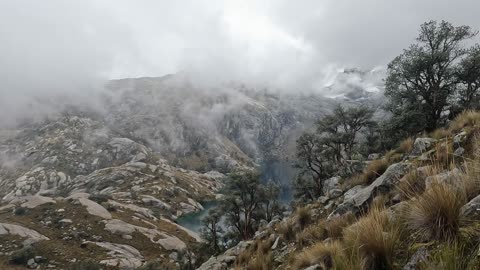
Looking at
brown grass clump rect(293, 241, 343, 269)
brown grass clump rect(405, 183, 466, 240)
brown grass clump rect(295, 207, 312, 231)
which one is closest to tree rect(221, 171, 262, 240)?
brown grass clump rect(295, 207, 312, 231)

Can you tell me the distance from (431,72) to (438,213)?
39.8m

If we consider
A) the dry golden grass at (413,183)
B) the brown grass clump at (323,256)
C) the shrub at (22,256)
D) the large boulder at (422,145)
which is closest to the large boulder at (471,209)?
the brown grass clump at (323,256)

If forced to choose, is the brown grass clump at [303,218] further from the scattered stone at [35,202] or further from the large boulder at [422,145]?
the scattered stone at [35,202]

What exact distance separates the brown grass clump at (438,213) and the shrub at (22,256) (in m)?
66.0

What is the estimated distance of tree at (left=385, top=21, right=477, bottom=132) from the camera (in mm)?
37031

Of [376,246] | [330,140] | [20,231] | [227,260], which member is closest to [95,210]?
[20,231]

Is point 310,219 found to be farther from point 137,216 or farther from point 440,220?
point 137,216

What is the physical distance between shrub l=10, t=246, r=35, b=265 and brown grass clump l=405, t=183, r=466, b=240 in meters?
66.0

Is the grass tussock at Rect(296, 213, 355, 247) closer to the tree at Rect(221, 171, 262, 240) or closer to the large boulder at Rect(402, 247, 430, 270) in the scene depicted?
the large boulder at Rect(402, 247, 430, 270)

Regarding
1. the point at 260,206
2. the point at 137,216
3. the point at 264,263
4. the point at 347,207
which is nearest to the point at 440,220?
the point at 347,207

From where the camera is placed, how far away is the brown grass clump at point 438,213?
450 centimetres

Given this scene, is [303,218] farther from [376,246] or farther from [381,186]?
[376,246]

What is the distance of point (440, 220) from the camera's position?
465cm

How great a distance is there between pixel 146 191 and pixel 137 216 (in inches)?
2761
